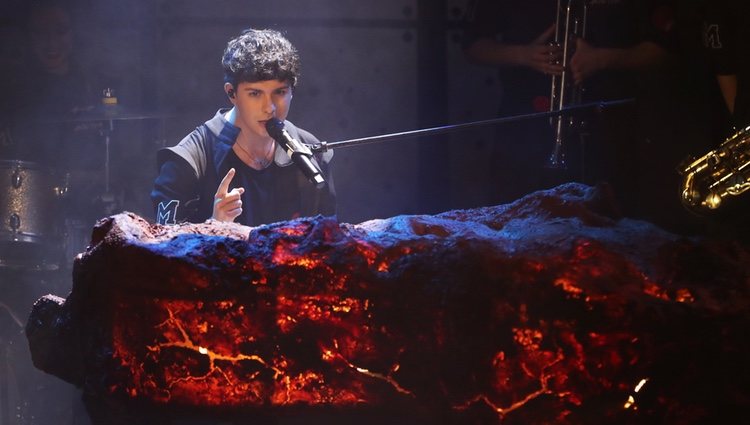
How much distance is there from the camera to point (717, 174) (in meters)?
3.46

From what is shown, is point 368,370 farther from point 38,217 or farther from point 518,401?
point 38,217

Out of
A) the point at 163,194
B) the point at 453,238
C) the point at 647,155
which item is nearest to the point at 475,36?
the point at 647,155

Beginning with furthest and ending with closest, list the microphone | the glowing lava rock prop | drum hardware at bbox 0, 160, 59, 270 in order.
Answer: drum hardware at bbox 0, 160, 59, 270
the microphone
the glowing lava rock prop

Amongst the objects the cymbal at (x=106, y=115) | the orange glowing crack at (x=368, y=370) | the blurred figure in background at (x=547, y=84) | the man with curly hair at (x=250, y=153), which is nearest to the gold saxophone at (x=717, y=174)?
the blurred figure in background at (x=547, y=84)

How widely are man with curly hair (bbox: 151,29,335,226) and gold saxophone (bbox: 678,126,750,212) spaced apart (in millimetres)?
2040

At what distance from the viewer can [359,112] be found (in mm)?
5586

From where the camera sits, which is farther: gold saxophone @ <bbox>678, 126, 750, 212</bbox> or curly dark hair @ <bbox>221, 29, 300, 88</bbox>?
curly dark hair @ <bbox>221, 29, 300, 88</bbox>

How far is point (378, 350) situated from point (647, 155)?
333cm

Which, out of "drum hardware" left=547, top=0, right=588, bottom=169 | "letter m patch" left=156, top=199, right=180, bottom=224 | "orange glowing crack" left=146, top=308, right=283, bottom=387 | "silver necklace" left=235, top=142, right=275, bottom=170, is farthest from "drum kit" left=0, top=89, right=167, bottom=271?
"orange glowing crack" left=146, top=308, right=283, bottom=387

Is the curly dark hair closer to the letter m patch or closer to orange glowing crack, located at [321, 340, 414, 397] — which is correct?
the letter m patch

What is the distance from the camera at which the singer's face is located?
3.69 metres

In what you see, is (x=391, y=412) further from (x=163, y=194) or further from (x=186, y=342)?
(x=163, y=194)

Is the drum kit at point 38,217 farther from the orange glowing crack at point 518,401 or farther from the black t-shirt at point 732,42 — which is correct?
the orange glowing crack at point 518,401

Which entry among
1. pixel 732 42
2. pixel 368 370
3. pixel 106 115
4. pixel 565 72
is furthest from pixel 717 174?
pixel 106 115
